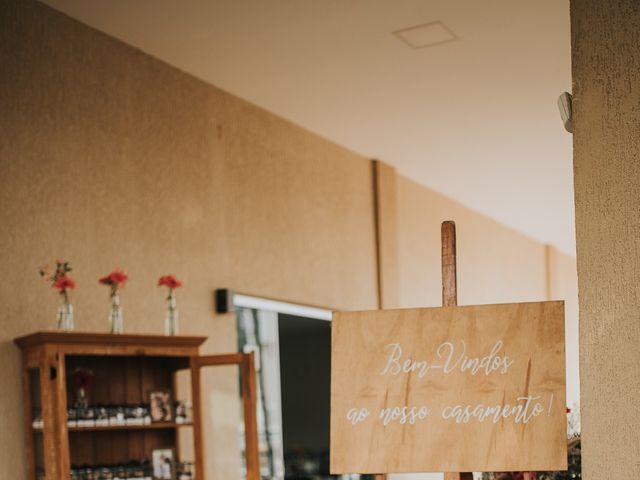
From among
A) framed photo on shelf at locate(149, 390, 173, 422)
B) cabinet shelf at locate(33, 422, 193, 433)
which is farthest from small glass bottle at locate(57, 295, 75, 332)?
framed photo on shelf at locate(149, 390, 173, 422)

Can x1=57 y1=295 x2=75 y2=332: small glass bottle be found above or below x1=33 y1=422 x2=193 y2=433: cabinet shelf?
above

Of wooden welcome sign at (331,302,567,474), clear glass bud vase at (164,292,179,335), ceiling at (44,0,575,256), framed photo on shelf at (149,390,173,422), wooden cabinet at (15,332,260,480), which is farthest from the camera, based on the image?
ceiling at (44,0,575,256)

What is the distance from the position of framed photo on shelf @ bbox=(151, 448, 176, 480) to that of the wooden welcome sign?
245cm

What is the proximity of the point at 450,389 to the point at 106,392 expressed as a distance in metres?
2.73

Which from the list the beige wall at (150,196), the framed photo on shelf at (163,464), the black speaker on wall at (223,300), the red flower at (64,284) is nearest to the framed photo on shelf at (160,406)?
the framed photo on shelf at (163,464)

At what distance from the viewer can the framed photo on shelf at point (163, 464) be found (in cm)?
502

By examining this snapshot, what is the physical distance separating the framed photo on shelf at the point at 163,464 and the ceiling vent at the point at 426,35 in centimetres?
274

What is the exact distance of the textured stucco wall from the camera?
16.0 ft

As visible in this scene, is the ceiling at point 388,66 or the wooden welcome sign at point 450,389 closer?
the wooden welcome sign at point 450,389

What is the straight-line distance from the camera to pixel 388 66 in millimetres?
6324

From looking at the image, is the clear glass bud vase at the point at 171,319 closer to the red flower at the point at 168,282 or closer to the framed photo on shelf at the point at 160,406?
the red flower at the point at 168,282

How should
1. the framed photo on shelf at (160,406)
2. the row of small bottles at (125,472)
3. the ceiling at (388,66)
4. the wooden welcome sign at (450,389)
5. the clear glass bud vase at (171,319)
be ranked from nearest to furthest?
the wooden welcome sign at (450,389), the row of small bottles at (125,472), the framed photo on shelf at (160,406), the clear glass bud vase at (171,319), the ceiling at (388,66)

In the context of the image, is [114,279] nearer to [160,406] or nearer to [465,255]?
[160,406]

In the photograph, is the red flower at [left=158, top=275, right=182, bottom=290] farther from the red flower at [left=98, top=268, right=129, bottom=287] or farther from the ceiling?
the ceiling
